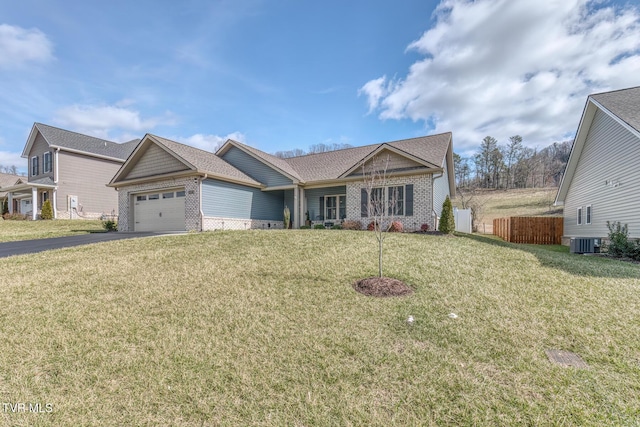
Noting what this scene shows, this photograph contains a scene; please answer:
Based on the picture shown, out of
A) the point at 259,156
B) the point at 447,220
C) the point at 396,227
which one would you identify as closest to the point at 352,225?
the point at 396,227

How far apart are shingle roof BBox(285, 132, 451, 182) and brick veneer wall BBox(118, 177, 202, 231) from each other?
21.1 ft

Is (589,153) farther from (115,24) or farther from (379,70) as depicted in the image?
(115,24)

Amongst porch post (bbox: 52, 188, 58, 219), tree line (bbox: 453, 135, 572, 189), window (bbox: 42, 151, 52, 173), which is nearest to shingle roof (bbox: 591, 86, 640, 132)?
tree line (bbox: 453, 135, 572, 189)

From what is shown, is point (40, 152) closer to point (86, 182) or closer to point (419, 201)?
point (86, 182)

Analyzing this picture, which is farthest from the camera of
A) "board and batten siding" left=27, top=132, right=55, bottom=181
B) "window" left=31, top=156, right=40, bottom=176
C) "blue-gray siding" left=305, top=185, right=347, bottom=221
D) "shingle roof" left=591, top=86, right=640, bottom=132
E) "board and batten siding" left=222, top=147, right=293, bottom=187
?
"window" left=31, top=156, right=40, bottom=176

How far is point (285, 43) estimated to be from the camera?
1219cm

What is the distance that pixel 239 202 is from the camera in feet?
57.0

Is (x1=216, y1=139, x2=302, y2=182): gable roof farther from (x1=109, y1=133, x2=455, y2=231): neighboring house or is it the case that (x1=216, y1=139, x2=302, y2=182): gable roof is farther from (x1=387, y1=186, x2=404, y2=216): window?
(x1=387, y1=186, x2=404, y2=216): window

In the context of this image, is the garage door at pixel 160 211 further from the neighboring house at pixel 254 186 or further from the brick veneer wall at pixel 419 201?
the brick veneer wall at pixel 419 201

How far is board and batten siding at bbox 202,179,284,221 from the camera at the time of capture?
15781 millimetres

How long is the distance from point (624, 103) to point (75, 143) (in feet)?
121

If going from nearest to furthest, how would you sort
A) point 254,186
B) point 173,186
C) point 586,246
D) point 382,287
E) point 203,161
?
point 382,287 → point 586,246 → point 173,186 → point 203,161 → point 254,186

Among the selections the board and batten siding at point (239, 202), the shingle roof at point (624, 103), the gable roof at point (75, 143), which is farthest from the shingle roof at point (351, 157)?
the gable roof at point (75, 143)

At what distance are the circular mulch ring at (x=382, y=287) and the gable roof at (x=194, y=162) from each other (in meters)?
11.7
